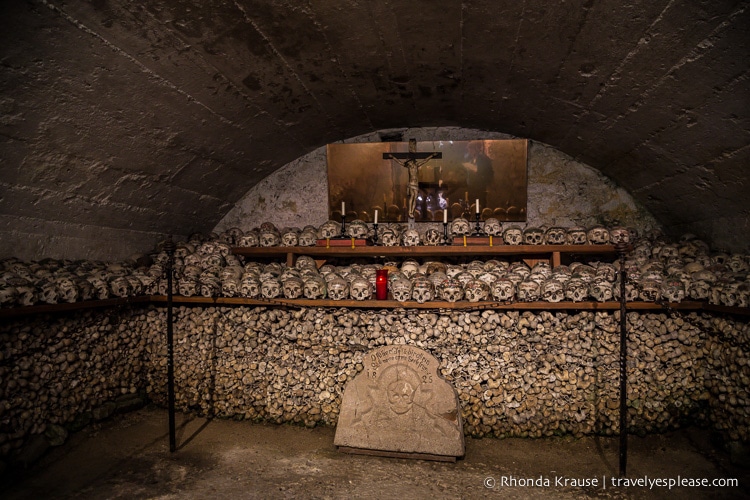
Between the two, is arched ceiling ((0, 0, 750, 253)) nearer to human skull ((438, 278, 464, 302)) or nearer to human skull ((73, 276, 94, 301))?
human skull ((73, 276, 94, 301))

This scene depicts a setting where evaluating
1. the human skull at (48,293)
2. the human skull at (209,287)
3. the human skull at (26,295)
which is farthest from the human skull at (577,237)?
the human skull at (26,295)

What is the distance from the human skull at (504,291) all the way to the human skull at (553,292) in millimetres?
279

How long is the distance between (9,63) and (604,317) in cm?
510

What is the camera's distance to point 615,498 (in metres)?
3.18

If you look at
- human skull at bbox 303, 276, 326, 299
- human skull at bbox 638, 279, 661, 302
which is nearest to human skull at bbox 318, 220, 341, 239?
human skull at bbox 303, 276, 326, 299

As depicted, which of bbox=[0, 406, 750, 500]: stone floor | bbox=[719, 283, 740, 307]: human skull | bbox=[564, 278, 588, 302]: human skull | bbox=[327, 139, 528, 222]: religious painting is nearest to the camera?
bbox=[0, 406, 750, 500]: stone floor

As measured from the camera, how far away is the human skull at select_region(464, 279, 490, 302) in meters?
4.16

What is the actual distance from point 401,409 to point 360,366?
2.23 feet

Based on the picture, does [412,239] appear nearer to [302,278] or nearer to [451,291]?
[451,291]

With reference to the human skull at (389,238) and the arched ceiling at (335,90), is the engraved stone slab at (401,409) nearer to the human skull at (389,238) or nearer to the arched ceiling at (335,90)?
the human skull at (389,238)

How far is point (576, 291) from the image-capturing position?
4051 millimetres

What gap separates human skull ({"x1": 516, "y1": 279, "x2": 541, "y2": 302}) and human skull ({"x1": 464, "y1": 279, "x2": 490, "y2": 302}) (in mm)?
303

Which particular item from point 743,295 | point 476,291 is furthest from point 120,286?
point 743,295

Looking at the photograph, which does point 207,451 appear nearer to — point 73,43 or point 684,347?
point 73,43
